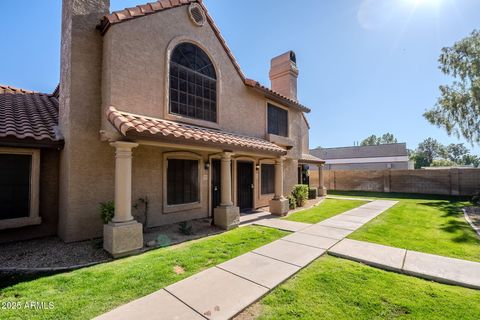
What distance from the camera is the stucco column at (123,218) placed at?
222 inches

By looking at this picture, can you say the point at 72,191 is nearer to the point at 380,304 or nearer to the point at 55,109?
the point at 55,109

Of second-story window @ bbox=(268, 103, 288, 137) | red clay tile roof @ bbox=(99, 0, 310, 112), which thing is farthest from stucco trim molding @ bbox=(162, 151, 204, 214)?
second-story window @ bbox=(268, 103, 288, 137)

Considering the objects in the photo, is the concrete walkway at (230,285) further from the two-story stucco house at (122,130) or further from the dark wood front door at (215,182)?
the dark wood front door at (215,182)

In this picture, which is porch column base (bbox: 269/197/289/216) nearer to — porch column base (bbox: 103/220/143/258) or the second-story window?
the second-story window

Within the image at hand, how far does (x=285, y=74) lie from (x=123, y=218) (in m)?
13.9

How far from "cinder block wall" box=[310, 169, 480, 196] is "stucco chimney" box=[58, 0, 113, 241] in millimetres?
22934

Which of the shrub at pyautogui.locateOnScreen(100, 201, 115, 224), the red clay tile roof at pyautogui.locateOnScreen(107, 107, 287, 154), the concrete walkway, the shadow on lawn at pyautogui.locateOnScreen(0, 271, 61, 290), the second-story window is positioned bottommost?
the concrete walkway

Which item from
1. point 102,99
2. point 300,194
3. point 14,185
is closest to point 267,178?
point 300,194

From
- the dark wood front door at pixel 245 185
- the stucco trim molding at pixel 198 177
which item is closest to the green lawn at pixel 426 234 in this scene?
the dark wood front door at pixel 245 185

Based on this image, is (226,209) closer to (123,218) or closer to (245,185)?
(123,218)

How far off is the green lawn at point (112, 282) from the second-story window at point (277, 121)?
8.73 meters

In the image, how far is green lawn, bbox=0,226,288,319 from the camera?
3.49 m

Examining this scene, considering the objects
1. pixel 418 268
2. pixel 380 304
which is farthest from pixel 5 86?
pixel 418 268

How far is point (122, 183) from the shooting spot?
5875 mm
